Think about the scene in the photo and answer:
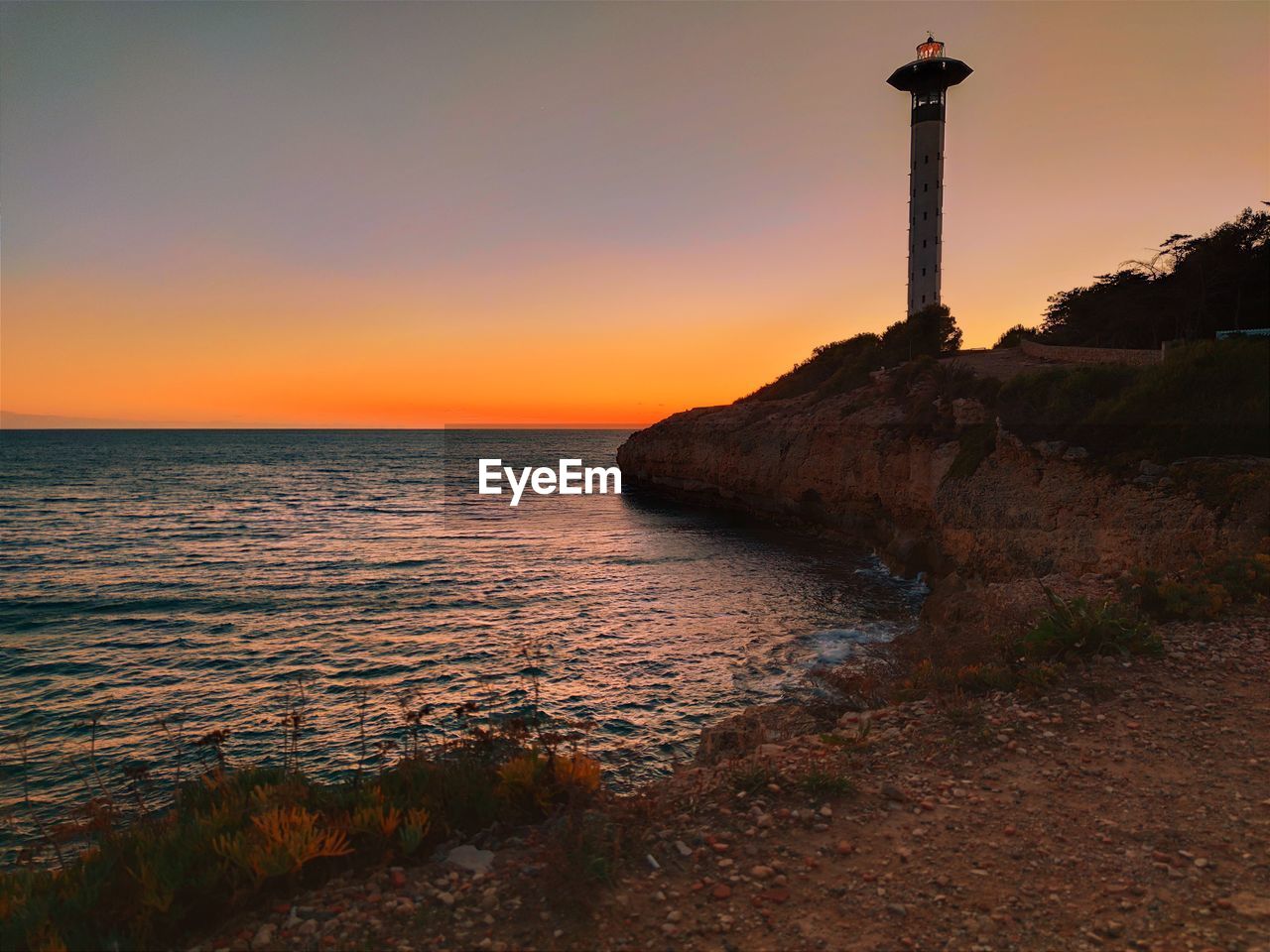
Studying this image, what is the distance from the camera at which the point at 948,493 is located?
2536 centimetres

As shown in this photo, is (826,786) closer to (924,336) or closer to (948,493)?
(948,493)

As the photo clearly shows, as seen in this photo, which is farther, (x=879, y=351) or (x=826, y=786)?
(x=879, y=351)

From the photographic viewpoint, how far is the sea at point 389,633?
13.3 meters

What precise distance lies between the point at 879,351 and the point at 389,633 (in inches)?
1683

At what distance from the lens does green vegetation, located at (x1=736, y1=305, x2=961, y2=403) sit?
4747 cm

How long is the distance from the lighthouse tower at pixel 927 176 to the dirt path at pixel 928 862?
178 ft

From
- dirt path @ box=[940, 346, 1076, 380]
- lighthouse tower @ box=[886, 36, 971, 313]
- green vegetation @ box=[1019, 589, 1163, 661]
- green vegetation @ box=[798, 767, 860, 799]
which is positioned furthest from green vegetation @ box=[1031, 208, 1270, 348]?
green vegetation @ box=[798, 767, 860, 799]

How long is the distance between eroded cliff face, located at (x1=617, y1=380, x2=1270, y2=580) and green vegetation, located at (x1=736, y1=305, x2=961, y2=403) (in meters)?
4.07

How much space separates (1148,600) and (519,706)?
12555 mm

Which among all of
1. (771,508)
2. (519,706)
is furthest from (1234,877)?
(771,508)

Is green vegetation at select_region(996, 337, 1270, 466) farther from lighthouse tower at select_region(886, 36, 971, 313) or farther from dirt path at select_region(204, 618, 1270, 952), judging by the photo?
lighthouse tower at select_region(886, 36, 971, 313)

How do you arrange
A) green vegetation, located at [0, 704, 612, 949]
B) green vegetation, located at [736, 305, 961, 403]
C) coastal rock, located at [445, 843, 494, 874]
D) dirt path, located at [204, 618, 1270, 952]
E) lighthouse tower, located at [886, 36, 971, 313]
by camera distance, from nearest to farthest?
1. dirt path, located at [204, 618, 1270, 952]
2. green vegetation, located at [0, 704, 612, 949]
3. coastal rock, located at [445, 843, 494, 874]
4. green vegetation, located at [736, 305, 961, 403]
5. lighthouse tower, located at [886, 36, 971, 313]

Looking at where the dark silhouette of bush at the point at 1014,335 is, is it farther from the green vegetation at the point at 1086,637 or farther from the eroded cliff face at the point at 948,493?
the green vegetation at the point at 1086,637

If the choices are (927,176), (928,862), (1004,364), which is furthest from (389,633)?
(927,176)
